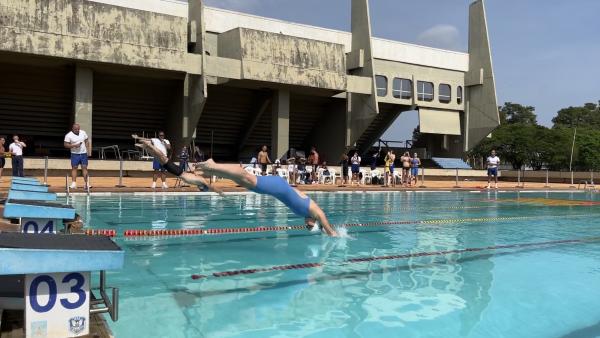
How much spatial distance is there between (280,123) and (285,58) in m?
3.21

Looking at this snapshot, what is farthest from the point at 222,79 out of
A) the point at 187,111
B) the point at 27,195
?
the point at 27,195

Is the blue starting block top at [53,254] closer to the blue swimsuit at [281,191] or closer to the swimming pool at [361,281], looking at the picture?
the swimming pool at [361,281]

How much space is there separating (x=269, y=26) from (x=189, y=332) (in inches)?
966

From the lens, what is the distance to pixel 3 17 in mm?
17766

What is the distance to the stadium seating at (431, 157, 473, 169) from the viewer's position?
3196cm

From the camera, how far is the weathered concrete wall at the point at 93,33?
712 inches

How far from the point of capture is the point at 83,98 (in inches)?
818

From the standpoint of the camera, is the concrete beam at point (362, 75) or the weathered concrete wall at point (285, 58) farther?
the concrete beam at point (362, 75)

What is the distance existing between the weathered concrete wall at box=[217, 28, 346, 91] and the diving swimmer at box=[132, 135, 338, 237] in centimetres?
1823

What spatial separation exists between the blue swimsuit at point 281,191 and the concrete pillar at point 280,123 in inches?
790

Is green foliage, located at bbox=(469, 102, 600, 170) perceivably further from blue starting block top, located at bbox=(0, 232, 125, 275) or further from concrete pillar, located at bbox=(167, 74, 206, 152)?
blue starting block top, located at bbox=(0, 232, 125, 275)

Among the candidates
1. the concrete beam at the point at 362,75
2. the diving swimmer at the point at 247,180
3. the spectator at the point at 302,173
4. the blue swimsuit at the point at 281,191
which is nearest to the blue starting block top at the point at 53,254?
the diving swimmer at the point at 247,180

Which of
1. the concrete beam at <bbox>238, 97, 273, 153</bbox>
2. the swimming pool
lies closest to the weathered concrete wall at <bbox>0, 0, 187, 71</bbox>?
the concrete beam at <bbox>238, 97, 273, 153</bbox>

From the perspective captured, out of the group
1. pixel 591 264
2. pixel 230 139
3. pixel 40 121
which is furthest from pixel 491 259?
pixel 230 139
